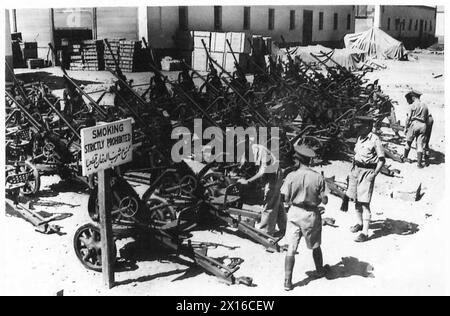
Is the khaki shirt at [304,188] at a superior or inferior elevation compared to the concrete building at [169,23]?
inferior

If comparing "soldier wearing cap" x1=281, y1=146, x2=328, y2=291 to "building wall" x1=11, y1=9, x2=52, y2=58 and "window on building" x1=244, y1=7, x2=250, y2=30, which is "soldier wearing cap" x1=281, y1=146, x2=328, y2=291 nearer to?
"building wall" x1=11, y1=9, x2=52, y2=58

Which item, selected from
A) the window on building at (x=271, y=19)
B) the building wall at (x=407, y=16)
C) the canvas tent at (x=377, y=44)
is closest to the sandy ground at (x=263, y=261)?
the building wall at (x=407, y=16)

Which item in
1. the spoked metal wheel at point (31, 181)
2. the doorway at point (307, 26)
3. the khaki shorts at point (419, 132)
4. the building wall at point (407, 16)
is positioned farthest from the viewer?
the doorway at point (307, 26)

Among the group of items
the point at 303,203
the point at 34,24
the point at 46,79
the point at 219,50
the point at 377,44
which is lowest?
the point at 303,203

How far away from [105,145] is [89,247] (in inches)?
55.2

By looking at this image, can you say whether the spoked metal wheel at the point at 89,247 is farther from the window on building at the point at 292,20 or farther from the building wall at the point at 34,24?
the window on building at the point at 292,20

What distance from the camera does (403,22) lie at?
1176cm

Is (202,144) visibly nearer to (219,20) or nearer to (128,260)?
(128,260)

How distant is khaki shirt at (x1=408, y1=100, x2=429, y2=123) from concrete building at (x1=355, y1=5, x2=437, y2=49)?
232 centimetres

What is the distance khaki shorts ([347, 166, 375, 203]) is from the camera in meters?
6.49

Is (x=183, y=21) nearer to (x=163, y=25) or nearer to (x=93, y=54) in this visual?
(x=163, y=25)

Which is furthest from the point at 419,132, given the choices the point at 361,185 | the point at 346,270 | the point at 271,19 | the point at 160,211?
the point at 271,19

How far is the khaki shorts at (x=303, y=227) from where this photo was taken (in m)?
5.40

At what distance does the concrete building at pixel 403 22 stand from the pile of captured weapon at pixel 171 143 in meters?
1.63
